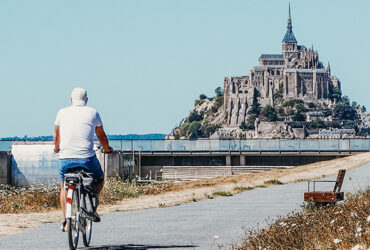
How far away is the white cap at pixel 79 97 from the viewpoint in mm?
9656

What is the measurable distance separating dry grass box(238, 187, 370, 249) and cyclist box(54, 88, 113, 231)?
83.6 inches

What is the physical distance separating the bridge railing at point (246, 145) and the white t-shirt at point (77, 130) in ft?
165

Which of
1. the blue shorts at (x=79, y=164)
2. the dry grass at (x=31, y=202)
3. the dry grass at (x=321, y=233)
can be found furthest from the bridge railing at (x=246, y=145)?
the blue shorts at (x=79, y=164)

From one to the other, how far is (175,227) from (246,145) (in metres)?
53.5

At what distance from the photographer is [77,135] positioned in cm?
952

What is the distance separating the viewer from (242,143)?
6531 cm

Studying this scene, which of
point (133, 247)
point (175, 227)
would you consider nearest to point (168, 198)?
point (175, 227)

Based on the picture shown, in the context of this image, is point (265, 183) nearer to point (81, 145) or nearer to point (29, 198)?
point (29, 198)

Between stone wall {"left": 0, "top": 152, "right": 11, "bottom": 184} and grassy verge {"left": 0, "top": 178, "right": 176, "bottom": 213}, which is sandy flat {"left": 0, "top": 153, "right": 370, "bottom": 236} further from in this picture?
stone wall {"left": 0, "top": 152, "right": 11, "bottom": 184}

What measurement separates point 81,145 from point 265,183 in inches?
664

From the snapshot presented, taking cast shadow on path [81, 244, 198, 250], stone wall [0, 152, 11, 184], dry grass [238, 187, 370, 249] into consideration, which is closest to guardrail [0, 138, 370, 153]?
stone wall [0, 152, 11, 184]

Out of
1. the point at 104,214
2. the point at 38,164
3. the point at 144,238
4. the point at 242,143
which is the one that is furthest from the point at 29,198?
the point at 242,143

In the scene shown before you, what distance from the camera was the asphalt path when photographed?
1040 centimetres

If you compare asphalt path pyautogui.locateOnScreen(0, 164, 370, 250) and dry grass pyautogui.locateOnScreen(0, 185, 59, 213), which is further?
dry grass pyautogui.locateOnScreen(0, 185, 59, 213)
